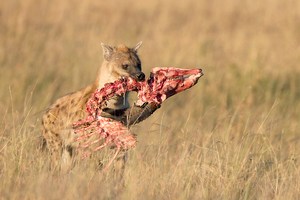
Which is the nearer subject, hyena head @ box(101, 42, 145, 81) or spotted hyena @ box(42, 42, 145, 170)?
spotted hyena @ box(42, 42, 145, 170)

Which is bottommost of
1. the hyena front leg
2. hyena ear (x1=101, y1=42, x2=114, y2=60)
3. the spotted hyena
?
the hyena front leg

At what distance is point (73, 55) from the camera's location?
503 inches

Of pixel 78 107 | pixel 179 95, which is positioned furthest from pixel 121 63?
pixel 179 95

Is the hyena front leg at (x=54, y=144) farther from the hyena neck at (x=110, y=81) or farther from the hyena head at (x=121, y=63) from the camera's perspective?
the hyena head at (x=121, y=63)

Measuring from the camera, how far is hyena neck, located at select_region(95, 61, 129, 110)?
23.8 ft

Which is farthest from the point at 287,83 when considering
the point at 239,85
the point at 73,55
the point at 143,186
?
the point at 143,186

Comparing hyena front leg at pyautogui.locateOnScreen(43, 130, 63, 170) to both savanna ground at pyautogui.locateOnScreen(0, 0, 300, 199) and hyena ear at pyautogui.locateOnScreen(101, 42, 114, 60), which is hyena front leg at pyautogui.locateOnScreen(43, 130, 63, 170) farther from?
hyena ear at pyautogui.locateOnScreen(101, 42, 114, 60)

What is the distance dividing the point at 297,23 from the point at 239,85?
12.4ft

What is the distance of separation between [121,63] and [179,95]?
12.8 feet

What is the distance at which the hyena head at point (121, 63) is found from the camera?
769cm

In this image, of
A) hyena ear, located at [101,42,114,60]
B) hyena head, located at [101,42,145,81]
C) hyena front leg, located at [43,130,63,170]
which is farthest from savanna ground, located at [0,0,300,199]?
hyena ear, located at [101,42,114,60]

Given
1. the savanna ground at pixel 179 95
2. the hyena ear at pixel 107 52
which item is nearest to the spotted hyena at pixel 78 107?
the hyena ear at pixel 107 52

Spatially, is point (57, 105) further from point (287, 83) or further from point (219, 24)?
point (219, 24)

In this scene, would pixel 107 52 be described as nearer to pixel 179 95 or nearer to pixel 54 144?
pixel 54 144
